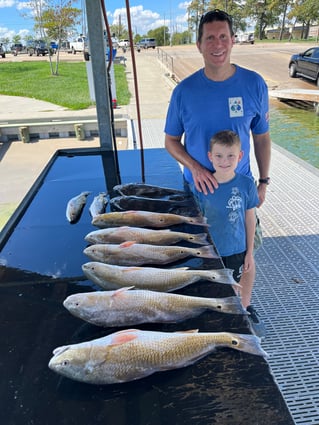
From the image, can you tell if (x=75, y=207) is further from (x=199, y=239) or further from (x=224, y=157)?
(x=224, y=157)

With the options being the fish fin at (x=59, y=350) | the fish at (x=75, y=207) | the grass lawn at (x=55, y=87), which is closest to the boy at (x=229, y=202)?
the fish at (x=75, y=207)

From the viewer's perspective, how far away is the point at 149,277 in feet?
5.06

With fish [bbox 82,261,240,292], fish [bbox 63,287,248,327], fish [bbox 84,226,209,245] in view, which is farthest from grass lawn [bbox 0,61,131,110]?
fish [bbox 63,287,248,327]

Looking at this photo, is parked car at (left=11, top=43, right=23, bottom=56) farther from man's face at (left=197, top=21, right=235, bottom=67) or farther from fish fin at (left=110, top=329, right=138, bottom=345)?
fish fin at (left=110, top=329, right=138, bottom=345)

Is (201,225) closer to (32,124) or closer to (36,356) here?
(36,356)

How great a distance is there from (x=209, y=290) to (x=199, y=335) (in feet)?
1.06

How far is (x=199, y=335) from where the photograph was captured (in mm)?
1248

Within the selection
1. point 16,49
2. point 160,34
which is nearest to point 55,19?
point 16,49

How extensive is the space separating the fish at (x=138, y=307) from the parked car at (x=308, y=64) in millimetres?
18258

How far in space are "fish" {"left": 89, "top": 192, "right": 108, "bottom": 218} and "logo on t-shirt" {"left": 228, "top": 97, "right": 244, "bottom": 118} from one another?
1075mm

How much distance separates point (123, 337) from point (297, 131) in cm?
1077

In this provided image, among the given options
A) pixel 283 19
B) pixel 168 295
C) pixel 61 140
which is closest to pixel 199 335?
pixel 168 295

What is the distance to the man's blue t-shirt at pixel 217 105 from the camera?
7.19 feet

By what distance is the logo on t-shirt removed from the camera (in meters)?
2.19
